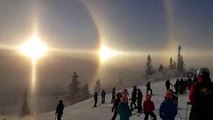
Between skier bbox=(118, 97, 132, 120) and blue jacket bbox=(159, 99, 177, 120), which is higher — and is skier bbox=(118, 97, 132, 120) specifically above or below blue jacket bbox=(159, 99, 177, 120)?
below

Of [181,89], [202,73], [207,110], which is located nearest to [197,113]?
[207,110]

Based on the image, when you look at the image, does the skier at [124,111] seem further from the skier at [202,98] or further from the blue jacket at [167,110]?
the skier at [202,98]

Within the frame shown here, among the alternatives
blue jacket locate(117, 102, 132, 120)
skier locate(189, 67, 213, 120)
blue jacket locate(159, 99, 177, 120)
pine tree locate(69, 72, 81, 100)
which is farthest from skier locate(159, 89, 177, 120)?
pine tree locate(69, 72, 81, 100)

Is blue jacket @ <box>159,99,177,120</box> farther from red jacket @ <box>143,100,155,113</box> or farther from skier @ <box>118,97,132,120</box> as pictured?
red jacket @ <box>143,100,155,113</box>

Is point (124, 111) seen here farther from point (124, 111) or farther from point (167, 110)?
point (167, 110)

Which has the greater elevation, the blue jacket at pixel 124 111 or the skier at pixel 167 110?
the skier at pixel 167 110

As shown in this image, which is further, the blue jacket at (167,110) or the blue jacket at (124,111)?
the blue jacket at (124,111)

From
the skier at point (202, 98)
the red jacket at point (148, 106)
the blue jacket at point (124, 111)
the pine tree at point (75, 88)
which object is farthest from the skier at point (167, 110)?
the pine tree at point (75, 88)

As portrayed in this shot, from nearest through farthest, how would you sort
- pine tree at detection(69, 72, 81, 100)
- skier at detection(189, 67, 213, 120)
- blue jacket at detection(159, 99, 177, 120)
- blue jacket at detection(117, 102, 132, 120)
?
skier at detection(189, 67, 213, 120) → blue jacket at detection(159, 99, 177, 120) → blue jacket at detection(117, 102, 132, 120) → pine tree at detection(69, 72, 81, 100)

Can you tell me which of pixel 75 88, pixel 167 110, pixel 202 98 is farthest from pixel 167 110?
pixel 75 88
